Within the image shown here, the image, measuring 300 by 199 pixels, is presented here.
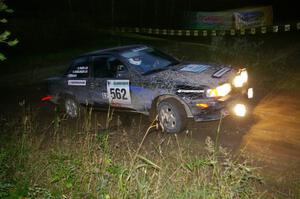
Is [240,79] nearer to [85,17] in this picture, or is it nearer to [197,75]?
[197,75]

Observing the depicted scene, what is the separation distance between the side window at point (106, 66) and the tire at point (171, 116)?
1308 mm

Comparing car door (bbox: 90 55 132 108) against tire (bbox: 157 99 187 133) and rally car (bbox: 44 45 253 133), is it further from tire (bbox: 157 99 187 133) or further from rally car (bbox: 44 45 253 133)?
tire (bbox: 157 99 187 133)

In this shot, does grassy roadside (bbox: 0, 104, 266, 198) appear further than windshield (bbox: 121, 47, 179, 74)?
No

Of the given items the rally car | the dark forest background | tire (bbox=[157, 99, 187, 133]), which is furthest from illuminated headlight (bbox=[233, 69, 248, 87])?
the dark forest background

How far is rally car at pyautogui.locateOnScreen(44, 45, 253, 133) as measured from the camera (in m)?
7.68

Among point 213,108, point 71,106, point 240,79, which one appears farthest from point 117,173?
point 71,106

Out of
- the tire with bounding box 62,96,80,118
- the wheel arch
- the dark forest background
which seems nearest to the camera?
the wheel arch

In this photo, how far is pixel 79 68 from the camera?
9.95m

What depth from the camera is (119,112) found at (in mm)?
9102

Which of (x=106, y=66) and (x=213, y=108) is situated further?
(x=106, y=66)

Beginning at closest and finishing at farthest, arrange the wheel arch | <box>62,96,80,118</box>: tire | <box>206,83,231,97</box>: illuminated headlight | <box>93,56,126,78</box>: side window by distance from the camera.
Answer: <box>206,83,231,97</box>: illuminated headlight < the wheel arch < <box>93,56,126,78</box>: side window < <box>62,96,80,118</box>: tire

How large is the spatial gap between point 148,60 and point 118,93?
922 millimetres

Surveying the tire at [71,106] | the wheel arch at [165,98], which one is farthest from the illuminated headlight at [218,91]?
the tire at [71,106]

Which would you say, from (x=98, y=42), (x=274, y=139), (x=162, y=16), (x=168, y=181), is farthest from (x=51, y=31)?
(x=168, y=181)
